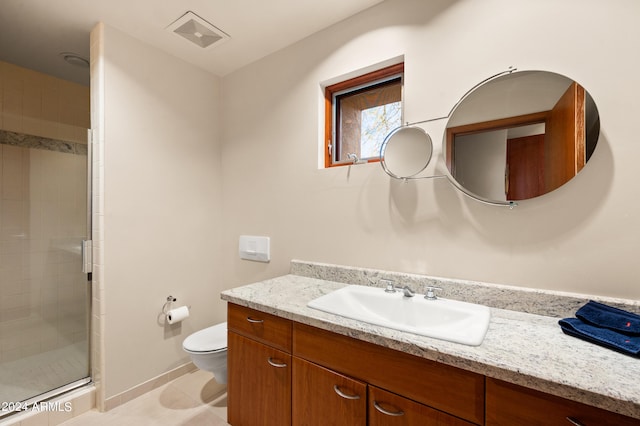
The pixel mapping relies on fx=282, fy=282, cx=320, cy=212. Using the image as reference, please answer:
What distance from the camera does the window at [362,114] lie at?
1712 millimetres

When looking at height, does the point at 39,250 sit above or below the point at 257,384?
above

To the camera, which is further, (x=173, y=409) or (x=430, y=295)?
(x=173, y=409)

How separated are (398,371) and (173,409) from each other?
1638mm

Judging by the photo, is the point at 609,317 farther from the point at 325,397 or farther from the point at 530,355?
the point at 325,397

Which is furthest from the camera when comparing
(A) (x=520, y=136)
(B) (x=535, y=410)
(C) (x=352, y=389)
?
(A) (x=520, y=136)

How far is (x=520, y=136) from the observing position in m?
1.24

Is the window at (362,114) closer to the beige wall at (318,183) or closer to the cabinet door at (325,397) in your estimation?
the beige wall at (318,183)

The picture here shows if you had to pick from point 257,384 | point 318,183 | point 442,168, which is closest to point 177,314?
point 257,384

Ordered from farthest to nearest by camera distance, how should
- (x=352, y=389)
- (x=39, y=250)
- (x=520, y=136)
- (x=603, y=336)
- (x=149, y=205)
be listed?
(x=39, y=250) < (x=149, y=205) < (x=520, y=136) < (x=352, y=389) < (x=603, y=336)

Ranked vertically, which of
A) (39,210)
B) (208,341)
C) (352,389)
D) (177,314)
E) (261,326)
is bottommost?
(208,341)

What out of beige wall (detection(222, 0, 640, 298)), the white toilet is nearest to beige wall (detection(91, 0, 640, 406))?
beige wall (detection(222, 0, 640, 298))

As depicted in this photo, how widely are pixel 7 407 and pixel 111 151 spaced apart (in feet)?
5.19

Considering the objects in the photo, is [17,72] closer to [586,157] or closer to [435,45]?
[435,45]

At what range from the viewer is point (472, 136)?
4.42ft
